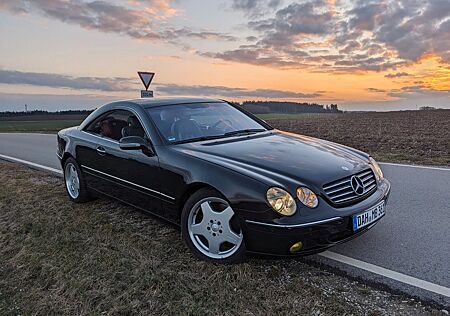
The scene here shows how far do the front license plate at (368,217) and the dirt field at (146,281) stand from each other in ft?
1.49

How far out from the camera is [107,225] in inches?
172

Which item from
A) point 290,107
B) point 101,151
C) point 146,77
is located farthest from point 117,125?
point 290,107

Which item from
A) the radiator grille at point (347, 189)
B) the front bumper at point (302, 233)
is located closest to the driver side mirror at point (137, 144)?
the front bumper at point (302, 233)

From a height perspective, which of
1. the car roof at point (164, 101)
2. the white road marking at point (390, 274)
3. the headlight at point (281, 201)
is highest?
the car roof at point (164, 101)

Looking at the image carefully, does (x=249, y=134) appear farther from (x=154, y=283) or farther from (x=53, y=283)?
(x=53, y=283)

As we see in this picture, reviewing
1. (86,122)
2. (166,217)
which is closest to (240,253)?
(166,217)

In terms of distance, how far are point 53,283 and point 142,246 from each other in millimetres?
879

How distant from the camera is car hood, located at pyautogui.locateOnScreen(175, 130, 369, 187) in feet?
10.3

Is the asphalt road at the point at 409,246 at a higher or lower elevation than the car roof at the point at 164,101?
lower

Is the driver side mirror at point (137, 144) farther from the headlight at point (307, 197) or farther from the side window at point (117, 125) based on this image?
the headlight at point (307, 197)

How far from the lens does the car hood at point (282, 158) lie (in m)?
3.13

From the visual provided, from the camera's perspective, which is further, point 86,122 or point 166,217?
point 86,122

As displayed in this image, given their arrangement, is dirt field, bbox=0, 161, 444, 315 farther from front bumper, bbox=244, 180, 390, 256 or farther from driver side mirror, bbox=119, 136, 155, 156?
driver side mirror, bbox=119, 136, 155, 156

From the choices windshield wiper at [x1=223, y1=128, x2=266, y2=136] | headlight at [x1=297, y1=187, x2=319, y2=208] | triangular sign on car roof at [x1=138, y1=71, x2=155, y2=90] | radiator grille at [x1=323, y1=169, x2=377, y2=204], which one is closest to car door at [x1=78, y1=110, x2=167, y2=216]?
windshield wiper at [x1=223, y1=128, x2=266, y2=136]
